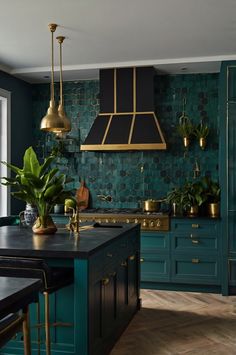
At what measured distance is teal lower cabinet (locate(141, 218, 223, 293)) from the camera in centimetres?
541

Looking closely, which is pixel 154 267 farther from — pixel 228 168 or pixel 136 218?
pixel 228 168

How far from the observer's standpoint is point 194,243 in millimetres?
5453

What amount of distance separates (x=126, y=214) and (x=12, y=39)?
2411mm

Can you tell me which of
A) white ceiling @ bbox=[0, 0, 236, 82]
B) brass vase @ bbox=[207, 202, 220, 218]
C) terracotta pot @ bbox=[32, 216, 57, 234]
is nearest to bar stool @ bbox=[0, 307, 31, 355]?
terracotta pot @ bbox=[32, 216, 57, 234]

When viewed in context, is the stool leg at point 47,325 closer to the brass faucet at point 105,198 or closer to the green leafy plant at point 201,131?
the brass faucet at point 105,198

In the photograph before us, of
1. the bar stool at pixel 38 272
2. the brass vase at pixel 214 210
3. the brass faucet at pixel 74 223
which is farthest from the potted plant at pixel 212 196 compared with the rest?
the bar stool at pixel 38 272

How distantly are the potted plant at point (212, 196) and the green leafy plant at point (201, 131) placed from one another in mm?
565

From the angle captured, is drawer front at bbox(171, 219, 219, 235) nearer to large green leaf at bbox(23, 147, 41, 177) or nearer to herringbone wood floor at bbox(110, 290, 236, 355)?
herringbone wood floor at bbox(110, 290, 236, 355)

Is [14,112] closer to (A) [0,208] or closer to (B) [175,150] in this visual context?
(A) [0,208]

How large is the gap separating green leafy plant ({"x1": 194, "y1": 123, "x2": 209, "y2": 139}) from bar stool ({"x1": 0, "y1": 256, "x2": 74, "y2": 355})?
11.5ft

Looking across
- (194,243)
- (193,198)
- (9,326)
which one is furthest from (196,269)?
(9,326)

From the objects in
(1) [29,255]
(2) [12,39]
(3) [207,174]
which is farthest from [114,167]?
(1) [29,255]

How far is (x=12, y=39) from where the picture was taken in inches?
186

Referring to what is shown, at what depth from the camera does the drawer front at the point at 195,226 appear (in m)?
5.41
